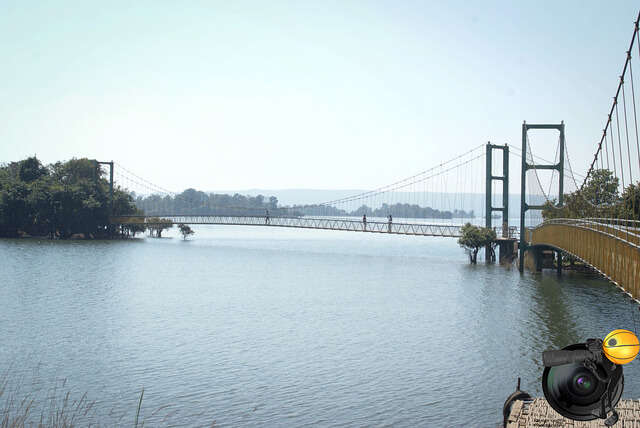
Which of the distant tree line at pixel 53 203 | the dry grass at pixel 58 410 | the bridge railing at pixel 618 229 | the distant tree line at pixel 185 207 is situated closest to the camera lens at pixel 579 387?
the dry grass at pixel 58 410

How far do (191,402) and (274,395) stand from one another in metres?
2.38

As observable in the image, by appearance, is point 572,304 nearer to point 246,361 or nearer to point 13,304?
point 246,361

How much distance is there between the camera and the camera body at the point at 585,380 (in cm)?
227

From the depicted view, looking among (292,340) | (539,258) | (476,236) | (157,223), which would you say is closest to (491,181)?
(476,236)

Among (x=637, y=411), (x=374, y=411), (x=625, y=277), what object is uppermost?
(x=625, y=277)

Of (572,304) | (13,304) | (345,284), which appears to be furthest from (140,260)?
(572,304)

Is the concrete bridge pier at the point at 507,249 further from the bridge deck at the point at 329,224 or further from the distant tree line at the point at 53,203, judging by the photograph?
the distant tree line at the point at 53,203

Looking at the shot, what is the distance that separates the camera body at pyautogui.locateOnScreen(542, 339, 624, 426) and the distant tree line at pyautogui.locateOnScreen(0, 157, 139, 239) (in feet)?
316

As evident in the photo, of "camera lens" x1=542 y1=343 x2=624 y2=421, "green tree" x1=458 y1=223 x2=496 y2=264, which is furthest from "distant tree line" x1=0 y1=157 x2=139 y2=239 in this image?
"camera lens" x1=542 y1=343 x2=624 y2=421

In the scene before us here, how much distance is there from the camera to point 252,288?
146ft

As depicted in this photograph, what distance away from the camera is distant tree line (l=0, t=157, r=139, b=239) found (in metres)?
90.8

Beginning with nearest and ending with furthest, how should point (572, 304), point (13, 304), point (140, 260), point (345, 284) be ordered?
1. point (13, 304)
2. point (572, 304)
3. point (345, 284)
4. point (140, 260)

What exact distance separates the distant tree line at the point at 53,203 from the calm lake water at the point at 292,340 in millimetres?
41203

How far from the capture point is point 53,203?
90.9 m
